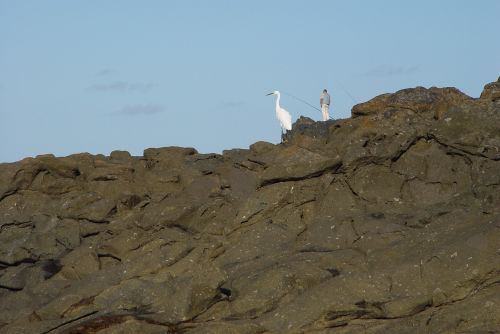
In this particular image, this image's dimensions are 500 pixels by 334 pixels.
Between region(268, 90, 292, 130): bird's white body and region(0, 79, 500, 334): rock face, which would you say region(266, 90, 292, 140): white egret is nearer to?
region(268, 90, 292, 130): bird's white body

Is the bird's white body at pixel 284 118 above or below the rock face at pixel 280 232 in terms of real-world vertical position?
above

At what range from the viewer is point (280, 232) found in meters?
30.3

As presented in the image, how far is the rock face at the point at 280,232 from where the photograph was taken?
25594 mm

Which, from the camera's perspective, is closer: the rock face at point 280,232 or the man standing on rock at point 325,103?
the rock face at point 280,232

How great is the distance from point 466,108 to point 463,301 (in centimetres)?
853

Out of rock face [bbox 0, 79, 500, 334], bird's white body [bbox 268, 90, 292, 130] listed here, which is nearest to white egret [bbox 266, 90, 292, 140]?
bird's white body [bbox 268, 90, 292, 130]

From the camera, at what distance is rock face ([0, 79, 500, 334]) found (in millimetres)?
25594

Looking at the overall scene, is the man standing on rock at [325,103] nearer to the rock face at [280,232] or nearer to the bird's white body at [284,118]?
the bird's white body at [284,118]

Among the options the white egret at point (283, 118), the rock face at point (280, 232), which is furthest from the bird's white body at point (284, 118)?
the rock face at point (280, 232)

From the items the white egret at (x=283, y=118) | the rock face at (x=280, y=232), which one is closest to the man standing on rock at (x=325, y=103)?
the white egret at (x=283, y=118)

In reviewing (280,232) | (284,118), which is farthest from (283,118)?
(280,232)

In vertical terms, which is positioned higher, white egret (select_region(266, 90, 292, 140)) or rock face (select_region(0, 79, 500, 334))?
white egret (select_region(266, 90, 292, 140))

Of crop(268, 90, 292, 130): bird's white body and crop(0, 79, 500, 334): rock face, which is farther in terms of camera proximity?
crop(268, 90, 292, 130): bird's white body

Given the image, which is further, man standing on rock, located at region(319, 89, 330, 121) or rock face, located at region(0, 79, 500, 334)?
man standing on rock, located at region(319, 89, 330, 121)
